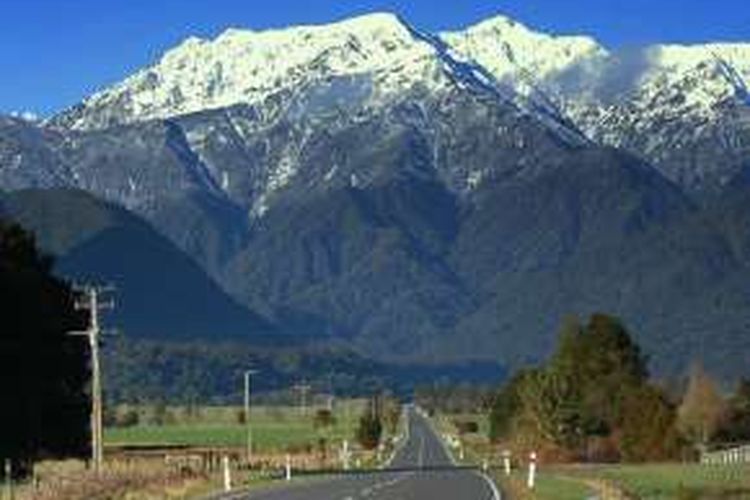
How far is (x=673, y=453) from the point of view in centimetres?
11881

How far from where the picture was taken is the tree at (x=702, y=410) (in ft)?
549

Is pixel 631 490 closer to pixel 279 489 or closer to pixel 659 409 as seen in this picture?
pixel 279 489

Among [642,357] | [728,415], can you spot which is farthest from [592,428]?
Answer: [728,415]

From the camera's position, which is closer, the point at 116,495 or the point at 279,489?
the point at 116,495

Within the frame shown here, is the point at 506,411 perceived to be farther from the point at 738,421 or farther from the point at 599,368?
the point at 599,368

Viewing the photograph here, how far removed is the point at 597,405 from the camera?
132 m

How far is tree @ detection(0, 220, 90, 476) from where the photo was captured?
284ft

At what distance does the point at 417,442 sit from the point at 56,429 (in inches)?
4003

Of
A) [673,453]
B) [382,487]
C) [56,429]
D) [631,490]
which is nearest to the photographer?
[631,490]

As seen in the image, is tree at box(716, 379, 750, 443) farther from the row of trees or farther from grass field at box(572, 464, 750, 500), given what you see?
grass field at box(572, 464, 750, 500)

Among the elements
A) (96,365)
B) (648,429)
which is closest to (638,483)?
(96,365)

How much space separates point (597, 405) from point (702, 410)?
4662cm

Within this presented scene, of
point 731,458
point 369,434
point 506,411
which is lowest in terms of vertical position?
point 731,458

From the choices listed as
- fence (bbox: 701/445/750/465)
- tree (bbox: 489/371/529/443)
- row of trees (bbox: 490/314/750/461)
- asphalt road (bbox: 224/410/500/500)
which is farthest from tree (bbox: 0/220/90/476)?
tree (bbox: 489/371/529/443)
